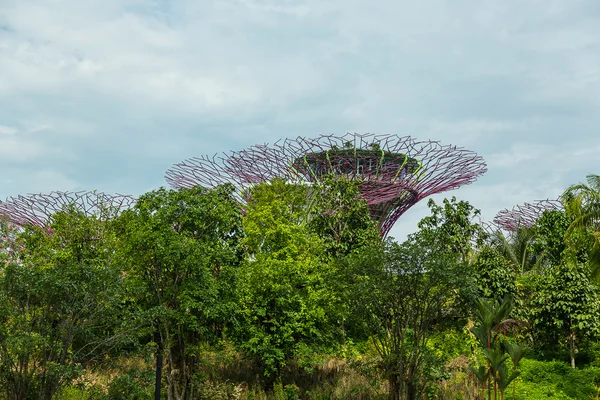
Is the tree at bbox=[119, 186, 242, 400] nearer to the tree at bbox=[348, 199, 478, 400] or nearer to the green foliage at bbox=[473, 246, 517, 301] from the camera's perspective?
the tree at bbox=[348, 199, 478, 400]

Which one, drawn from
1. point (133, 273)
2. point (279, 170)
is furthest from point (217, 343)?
point (279, 170)

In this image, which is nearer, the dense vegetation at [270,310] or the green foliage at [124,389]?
the dense vegetation at [270,310]

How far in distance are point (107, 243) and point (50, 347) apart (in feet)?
25.8

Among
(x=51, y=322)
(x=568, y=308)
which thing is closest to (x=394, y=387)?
(x=568, y=308)

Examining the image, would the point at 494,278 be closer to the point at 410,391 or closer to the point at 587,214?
the point at 587,214

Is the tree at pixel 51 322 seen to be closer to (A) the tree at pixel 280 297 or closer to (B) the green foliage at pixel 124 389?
(B) the green foliage at pixel 124 389

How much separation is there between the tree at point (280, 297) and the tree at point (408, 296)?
6.03ft

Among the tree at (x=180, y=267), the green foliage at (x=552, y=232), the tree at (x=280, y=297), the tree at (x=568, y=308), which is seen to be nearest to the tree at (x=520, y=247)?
the green foliage at (x=552, y=232)

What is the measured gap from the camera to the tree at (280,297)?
17828 millimetres

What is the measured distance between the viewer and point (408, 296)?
15.8 metres

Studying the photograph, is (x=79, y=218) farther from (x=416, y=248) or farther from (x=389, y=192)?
(x=389, y=192)

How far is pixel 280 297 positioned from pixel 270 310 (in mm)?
793

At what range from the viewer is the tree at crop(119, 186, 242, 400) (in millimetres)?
14547

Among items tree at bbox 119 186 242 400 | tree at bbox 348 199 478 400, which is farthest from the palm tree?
tree at bbox 119 186 242 400
